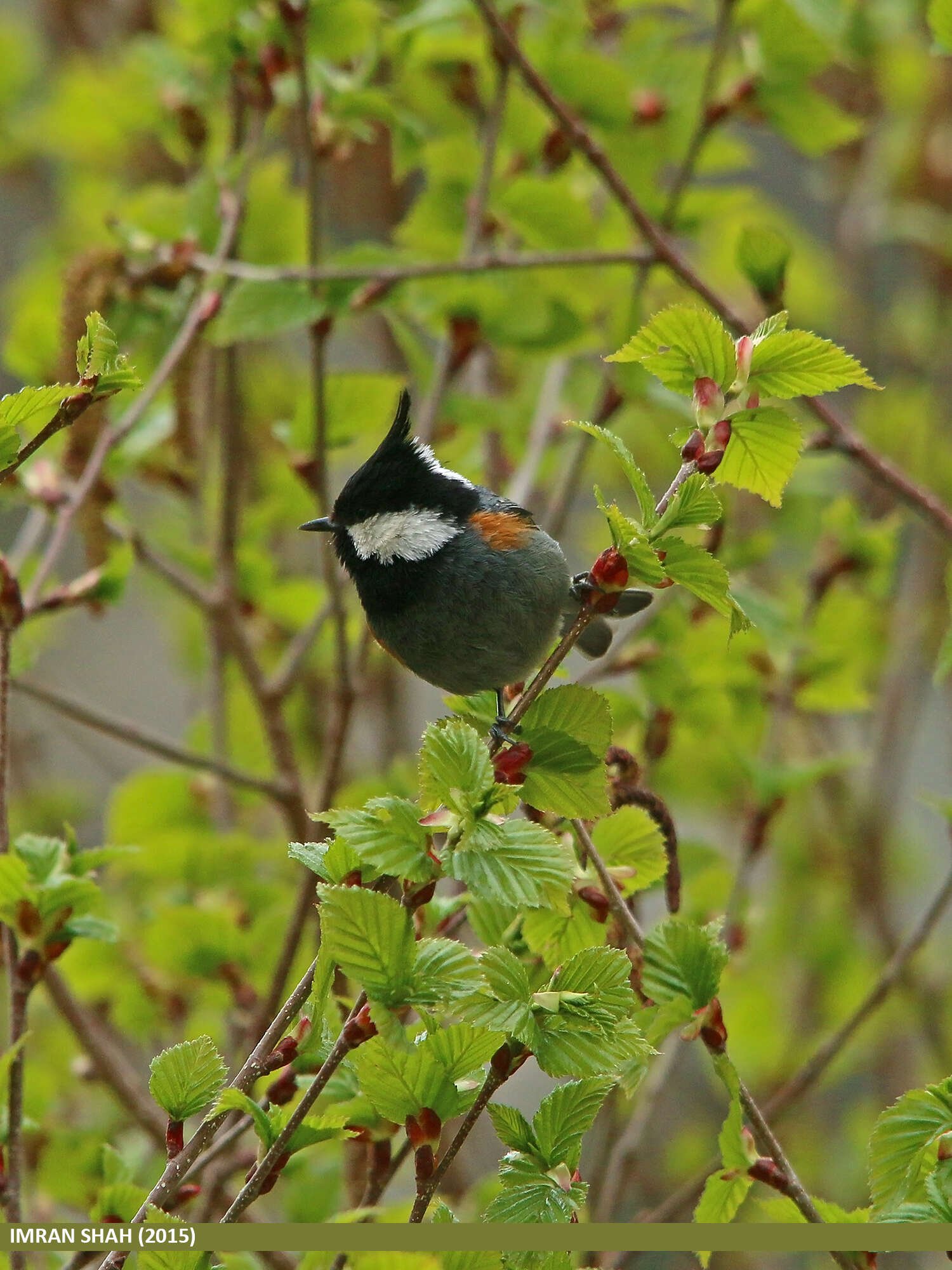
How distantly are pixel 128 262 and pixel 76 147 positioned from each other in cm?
112

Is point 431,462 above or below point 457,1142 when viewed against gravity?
above

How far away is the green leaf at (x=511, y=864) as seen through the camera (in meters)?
0.82

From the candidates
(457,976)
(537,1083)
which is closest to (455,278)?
(457,976)

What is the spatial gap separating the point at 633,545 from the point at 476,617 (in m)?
0.57

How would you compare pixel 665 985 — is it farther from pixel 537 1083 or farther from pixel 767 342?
pixel 537 1083

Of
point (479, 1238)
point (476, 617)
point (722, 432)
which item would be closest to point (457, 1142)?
point (479, 1238)

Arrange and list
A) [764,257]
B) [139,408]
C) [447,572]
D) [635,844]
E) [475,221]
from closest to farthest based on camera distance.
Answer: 1. [635,844]
2. [764,257]
3. [447,572]
4. [139,408]
5. [475,221]

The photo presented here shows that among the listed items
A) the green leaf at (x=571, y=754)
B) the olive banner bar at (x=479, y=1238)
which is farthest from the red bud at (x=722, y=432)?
the olive banner bar at (x=479, y=1238)

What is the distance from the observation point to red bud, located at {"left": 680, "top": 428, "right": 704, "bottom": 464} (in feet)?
3.10

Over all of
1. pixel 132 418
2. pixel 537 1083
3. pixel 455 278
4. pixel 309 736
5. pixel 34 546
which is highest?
pixel 455 278

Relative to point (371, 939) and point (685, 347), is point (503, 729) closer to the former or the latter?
point (371, 939)

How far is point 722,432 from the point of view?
0.95 m

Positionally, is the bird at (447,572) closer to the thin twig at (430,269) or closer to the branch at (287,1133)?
the thin twig at (430,269)

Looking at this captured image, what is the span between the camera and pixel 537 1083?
3.09 meters
